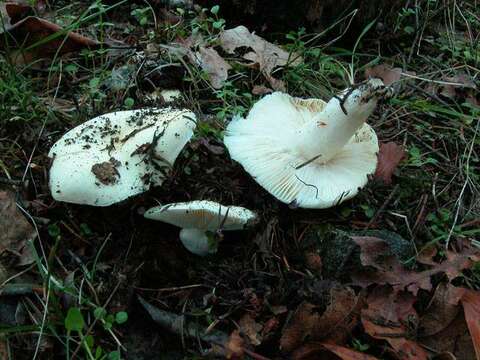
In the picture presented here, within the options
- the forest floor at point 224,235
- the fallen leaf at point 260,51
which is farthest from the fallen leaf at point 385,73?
the fallen leaf at point 260,51

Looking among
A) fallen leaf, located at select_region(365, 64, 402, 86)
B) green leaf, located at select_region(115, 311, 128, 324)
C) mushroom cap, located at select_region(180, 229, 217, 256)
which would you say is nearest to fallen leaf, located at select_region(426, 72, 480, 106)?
fallen leaf, located at select_region(365, 64, 402, 86)

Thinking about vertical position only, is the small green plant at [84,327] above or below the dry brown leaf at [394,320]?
above

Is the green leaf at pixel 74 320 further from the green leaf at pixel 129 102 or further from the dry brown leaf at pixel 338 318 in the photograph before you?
the green leaf at pixel 129 102

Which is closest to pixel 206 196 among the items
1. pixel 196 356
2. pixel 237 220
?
pixel 237 220

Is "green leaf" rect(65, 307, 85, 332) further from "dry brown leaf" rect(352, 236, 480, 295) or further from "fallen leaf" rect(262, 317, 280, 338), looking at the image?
"dry brown leaf" rect(352, 236, 480, 295)

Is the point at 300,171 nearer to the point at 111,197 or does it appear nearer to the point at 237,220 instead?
the point at 237,220

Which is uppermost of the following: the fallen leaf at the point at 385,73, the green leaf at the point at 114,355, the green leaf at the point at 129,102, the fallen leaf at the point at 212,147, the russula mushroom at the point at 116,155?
the russula mushroom at the point at 116,155
